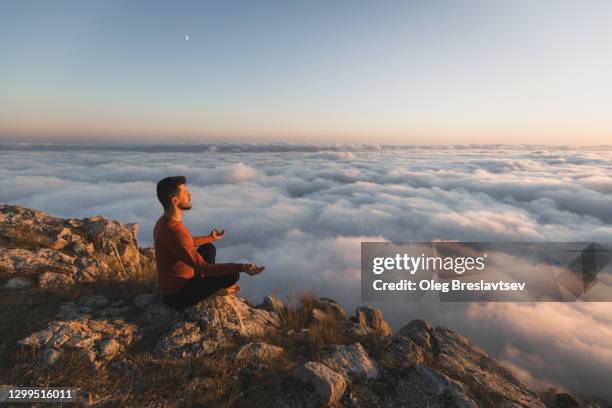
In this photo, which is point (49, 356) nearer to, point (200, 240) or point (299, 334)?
point (200, 240)

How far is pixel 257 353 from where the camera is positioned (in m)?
4.12

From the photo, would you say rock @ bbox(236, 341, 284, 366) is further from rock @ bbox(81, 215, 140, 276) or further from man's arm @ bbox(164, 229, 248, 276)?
rock @ bbox(81, 215, 140, 276)

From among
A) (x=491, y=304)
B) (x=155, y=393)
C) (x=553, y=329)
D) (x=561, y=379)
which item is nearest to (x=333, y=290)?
(x=491, y=304)

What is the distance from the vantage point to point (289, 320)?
18.8 ft

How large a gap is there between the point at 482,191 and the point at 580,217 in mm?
30697

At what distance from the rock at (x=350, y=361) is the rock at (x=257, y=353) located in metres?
0.74

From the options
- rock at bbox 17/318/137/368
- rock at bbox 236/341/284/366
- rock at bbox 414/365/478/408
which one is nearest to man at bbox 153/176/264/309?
rock at bbox 17/318/137/368

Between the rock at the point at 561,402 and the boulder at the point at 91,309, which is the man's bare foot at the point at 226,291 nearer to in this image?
the boulder at the point at 91,309

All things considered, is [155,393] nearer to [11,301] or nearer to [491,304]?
[11,301]

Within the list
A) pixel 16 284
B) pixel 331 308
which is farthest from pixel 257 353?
pixel 16 284

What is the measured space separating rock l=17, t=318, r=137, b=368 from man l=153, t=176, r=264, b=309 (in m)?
0.80

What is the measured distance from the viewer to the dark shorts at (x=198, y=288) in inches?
171

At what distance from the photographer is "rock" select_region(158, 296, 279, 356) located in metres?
4.04

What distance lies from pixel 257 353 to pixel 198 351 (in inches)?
32.7
